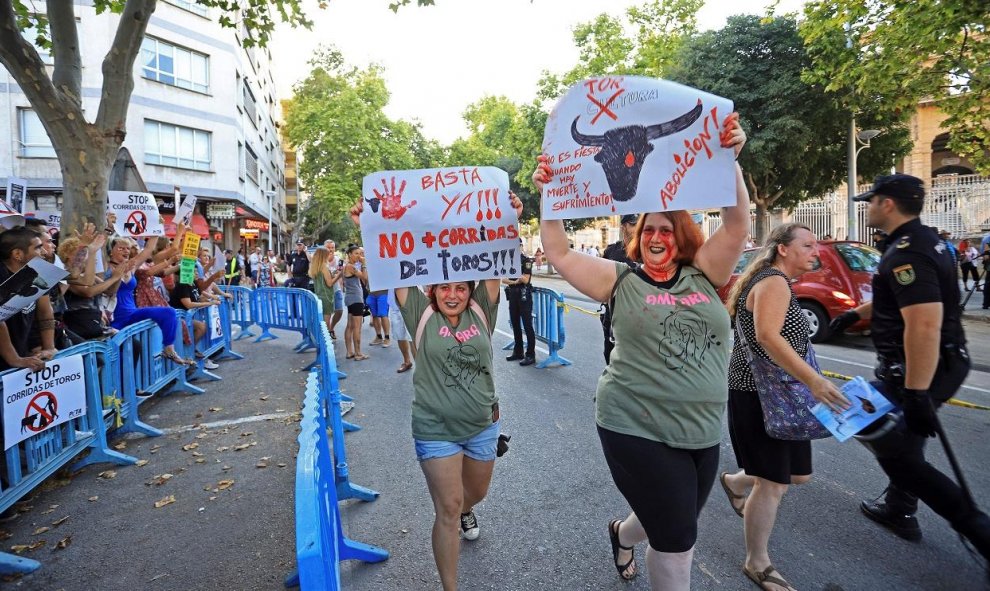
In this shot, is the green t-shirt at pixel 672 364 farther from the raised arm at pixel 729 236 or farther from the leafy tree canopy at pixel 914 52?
the leafy tree canopy at pixel 914 52

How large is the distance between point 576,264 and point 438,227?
869 millimetres

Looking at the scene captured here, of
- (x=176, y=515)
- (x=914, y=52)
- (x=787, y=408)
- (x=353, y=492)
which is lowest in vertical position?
(x=176, y=515)

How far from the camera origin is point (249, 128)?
3173cm

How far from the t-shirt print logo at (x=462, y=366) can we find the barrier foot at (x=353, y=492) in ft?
5.26

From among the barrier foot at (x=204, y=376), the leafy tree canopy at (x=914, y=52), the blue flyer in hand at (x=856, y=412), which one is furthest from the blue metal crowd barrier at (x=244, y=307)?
the leafy tree canopy at (x=914, y=52)

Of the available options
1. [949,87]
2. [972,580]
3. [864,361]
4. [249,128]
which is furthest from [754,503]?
[249,128]

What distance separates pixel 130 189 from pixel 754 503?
332 inches

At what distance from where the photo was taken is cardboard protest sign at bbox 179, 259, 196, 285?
26.3 ft

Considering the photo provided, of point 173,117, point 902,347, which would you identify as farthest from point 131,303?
point 173,117

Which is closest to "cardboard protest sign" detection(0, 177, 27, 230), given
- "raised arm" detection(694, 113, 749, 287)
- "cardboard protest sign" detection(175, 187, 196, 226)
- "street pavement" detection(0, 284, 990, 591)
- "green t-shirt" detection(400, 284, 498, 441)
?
"cardboard protest sign" detection(175, 187, 196, 226)

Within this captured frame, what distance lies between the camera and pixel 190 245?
7.89 meters

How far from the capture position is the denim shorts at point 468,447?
276 cm

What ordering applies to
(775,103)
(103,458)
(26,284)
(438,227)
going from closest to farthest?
(438,227), (26,284), (103,458), (775,103)

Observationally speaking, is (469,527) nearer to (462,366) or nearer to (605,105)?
(462,366)
